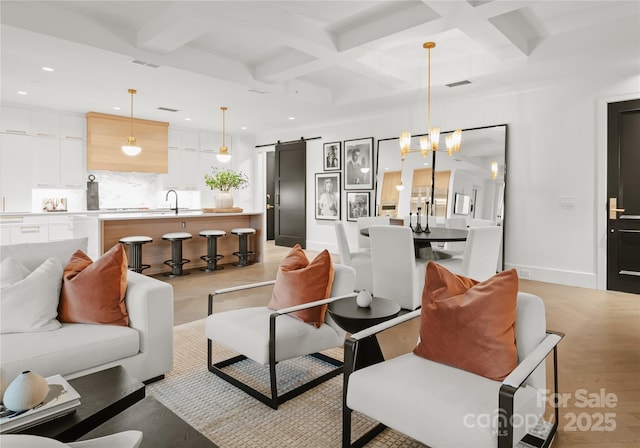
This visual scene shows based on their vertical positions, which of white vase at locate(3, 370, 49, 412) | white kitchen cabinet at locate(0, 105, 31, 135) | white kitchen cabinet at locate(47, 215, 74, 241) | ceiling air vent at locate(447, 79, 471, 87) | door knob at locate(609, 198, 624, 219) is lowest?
white vase at locate(3, 370, 49, 412)

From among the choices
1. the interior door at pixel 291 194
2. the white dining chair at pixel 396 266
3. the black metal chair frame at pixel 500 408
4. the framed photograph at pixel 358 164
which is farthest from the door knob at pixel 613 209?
the interior door at pixel 291 194

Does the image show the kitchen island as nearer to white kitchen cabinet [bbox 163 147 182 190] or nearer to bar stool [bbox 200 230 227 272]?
bar stool [bbox 200 230 227 272]

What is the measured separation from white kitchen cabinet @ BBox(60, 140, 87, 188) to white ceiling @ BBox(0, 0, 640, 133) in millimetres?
835

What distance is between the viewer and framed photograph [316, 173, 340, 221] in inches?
330

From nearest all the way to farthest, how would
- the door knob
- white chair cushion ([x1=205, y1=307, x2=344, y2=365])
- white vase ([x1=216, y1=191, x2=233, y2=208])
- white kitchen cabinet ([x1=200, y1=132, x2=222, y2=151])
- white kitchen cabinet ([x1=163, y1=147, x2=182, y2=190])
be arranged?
1. white chair cushion ([x1=205, y1=307, x2=344, y2=365])
2. the door knob
3. white vase ([x1=216, y1=191, x2=233, y2=208])
4. white kitchen cabinet ([x1=163, y1=147, x2=182, y2=190])
5. white kitchen cabinet ([x1=200, y1=132, x2=222, y2=151])

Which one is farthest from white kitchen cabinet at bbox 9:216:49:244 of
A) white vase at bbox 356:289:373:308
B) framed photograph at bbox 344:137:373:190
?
white vase at bbox 356:289:373:308

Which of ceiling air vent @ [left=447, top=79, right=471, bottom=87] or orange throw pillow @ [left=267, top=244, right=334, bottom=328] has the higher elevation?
ceiling air vent @ [left=447, top=79, right=471, bottom=87]

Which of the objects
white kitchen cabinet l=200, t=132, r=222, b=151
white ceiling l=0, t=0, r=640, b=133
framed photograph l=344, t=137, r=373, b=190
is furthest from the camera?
white kitchen cabinet l=200, t=132, r=222, b=151

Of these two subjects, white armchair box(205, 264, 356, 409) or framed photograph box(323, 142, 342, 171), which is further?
framed photograph box(323, 142, 342, 171)

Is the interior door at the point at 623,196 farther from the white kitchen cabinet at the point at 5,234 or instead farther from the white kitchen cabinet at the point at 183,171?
the white kitchen cabinet at the point at 5,234

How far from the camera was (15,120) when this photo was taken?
691 cm

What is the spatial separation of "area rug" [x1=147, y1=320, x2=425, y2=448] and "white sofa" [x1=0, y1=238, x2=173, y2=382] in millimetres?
239

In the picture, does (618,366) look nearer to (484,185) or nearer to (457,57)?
(484,185)

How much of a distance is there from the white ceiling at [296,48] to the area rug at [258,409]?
3.08 meters
